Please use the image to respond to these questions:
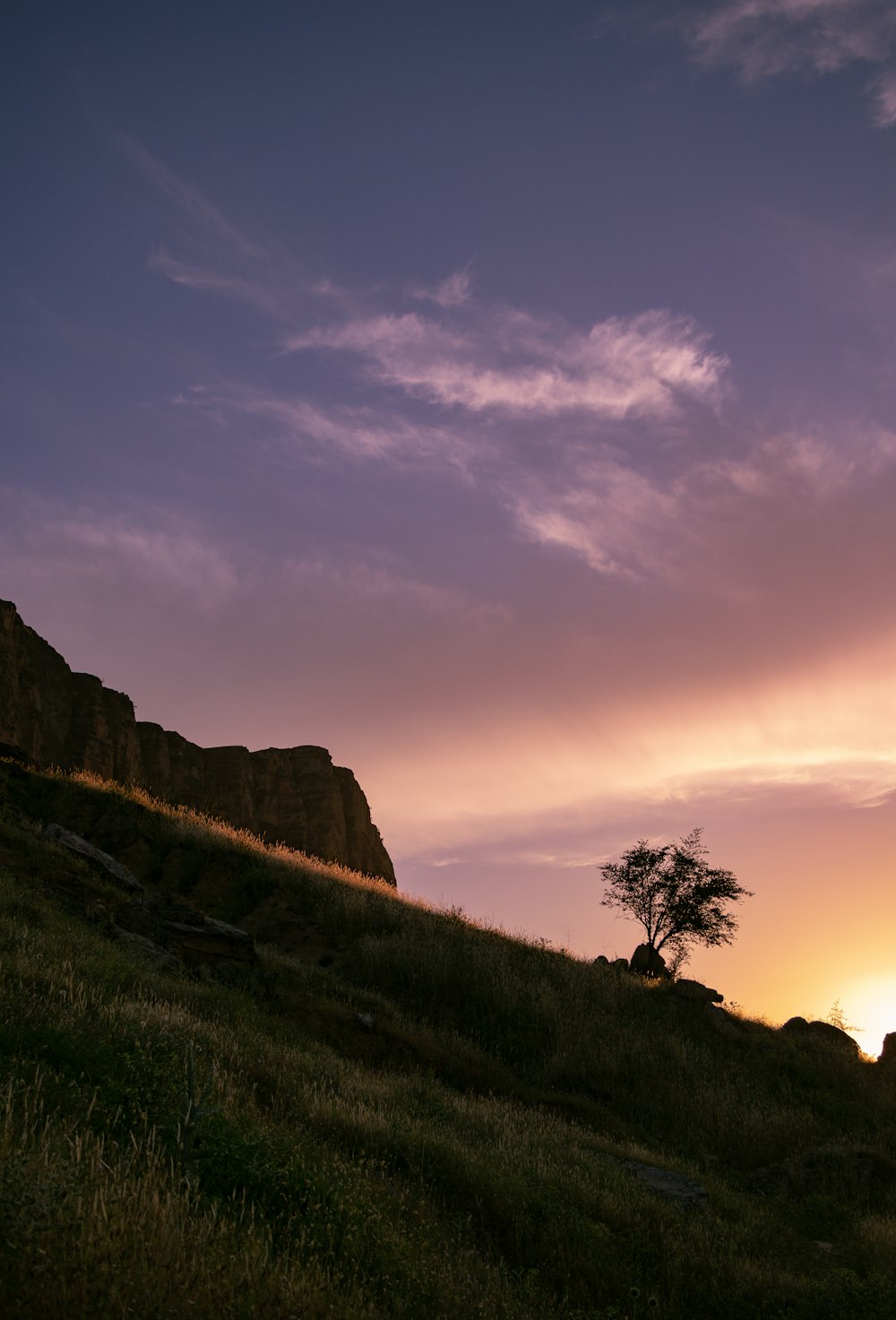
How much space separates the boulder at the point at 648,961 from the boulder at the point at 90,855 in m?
23.6

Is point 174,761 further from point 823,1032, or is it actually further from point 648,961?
point 823,1032

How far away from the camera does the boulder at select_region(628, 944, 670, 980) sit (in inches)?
1359

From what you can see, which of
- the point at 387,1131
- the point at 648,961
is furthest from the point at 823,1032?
the point at 387,1131

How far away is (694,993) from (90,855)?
15.8 metres

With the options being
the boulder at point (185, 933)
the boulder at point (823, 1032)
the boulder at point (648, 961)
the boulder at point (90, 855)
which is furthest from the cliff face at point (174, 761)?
the boulder at point (823, 1032)

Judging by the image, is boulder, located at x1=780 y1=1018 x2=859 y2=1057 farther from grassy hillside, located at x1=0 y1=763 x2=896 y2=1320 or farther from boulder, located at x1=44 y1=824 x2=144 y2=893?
boulder, located at x1=44 y1=824 x2=144 y2=893

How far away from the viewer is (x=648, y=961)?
1387 inches

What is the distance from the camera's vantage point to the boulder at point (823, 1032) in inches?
936

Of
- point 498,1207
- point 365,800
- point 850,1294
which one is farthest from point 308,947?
point 365,800

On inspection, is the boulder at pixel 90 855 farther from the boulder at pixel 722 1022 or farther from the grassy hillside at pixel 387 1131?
the boulder at pixel 722 1022

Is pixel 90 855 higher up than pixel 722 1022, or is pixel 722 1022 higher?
pixel 90 855

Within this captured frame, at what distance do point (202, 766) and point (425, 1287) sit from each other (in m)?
66.8

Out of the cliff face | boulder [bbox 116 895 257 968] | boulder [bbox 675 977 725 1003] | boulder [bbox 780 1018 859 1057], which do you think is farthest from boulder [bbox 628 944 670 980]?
boulder [bbox 116 895 257 968]

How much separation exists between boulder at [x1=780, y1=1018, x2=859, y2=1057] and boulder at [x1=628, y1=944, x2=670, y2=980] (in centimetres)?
847
